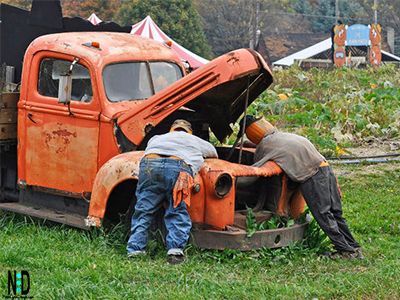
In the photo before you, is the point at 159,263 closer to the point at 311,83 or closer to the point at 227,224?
the point at 227,224

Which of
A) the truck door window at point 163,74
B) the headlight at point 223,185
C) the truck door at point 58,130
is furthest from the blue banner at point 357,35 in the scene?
the headlight at point 223,185

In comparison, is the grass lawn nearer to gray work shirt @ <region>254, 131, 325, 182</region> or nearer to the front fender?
the front fender

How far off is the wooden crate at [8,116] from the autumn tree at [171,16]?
118 feet

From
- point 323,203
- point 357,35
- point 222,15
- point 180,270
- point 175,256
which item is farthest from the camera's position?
point 222,15

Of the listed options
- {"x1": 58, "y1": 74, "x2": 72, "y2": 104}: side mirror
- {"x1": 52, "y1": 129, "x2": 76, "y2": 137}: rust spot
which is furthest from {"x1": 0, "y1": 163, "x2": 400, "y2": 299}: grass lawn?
{"x1": 58, "y1": 74, "x2": 72, "y2": 104}: side mirror

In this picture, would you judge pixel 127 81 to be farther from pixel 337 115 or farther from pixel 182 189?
pixel 337 115

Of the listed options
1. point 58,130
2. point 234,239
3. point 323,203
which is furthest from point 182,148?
point 58,130

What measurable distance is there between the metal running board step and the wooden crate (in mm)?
817

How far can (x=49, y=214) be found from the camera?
A: 988cm

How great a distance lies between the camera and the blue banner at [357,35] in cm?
4405

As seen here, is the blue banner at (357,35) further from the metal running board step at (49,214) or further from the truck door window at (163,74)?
the metal running board step at (49,214)

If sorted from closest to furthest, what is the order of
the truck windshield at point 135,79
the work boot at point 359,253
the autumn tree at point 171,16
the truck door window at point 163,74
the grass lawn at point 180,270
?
the grass lawn at point 180,270 → the work boot at point 359,253 → the truck windshield at point 135,79 → the truck door window at point 163,74 → the autumn tree at point 171,16

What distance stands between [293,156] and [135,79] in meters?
2.24

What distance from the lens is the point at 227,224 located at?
28.0 ft
